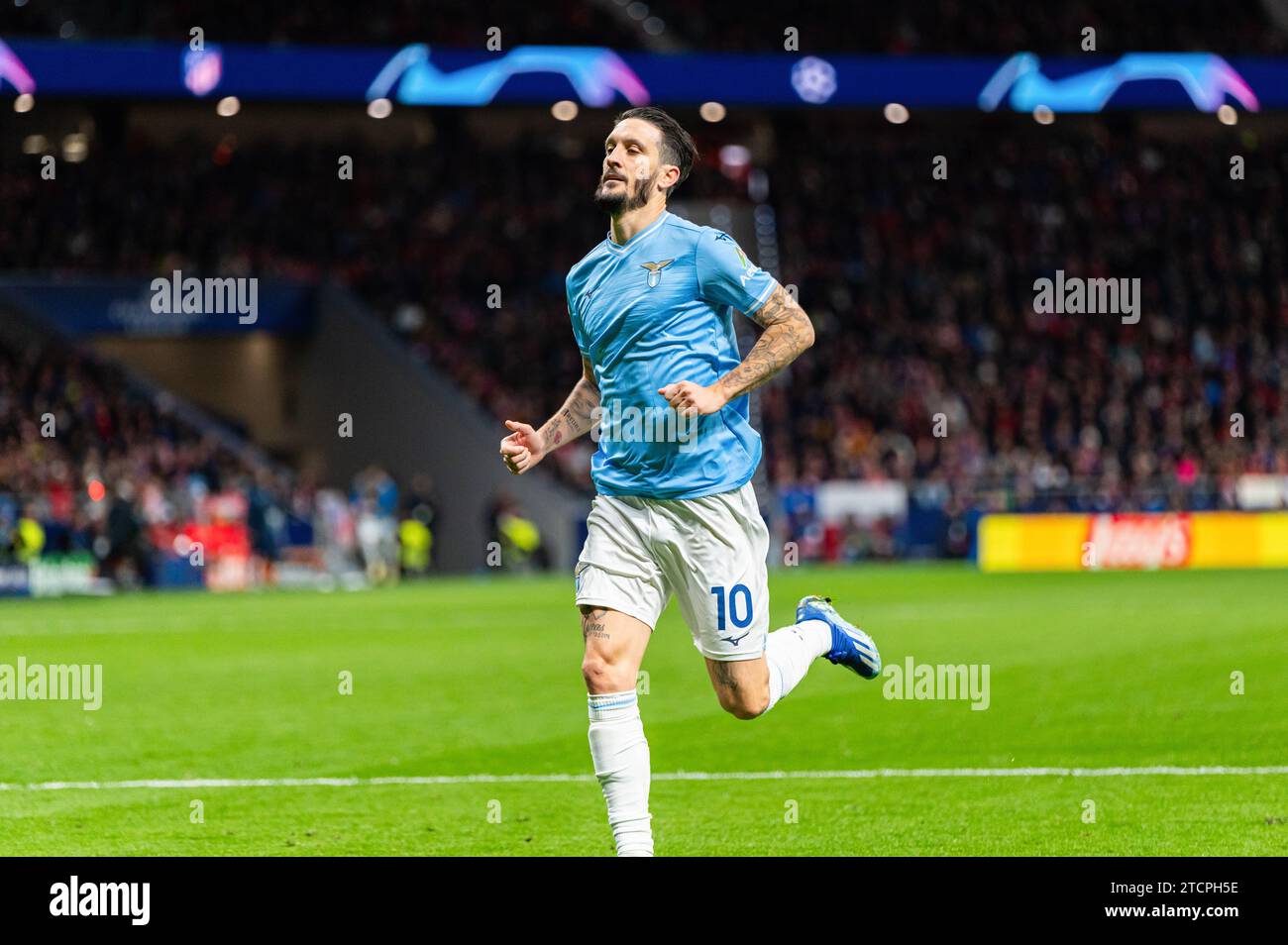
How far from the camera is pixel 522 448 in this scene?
6.82 meters

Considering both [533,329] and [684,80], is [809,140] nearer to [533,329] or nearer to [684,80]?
[684,80]

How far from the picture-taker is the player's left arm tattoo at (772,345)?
6387 millimetres

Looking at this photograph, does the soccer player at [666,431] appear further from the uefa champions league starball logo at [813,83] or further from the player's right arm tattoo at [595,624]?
the uefa champions league starball logo at [813,83]

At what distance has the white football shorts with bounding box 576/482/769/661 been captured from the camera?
21.7 ft

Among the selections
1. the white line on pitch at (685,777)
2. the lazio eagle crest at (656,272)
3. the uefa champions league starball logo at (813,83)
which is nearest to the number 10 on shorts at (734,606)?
the lazio eagle crest at (656,272)

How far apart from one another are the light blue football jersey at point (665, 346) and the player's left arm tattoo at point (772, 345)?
0.06 metres

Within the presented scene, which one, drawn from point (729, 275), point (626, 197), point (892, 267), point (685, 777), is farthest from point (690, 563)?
point (892, 267)

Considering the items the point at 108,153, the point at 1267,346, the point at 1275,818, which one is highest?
the point at 108,153

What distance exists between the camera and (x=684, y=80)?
38844mm

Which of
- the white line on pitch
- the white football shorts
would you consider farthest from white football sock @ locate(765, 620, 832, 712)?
the white line on pitch

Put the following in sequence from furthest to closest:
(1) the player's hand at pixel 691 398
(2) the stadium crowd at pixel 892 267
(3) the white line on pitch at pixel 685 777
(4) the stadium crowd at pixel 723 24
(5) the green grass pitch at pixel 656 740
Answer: (4) the stadium crowd at pixel 723 24
(2) the stadium crowd at pixel 892 267
(3) the white line on pitch at pixel 685 777
(5) the green grass pitch at pixel 656 740
(1) the player's hand at pixel 691 398

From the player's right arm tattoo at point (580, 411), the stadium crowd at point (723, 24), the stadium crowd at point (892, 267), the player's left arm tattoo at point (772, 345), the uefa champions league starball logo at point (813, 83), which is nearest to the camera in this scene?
the player's left arm tattoo at point (772, 345)
